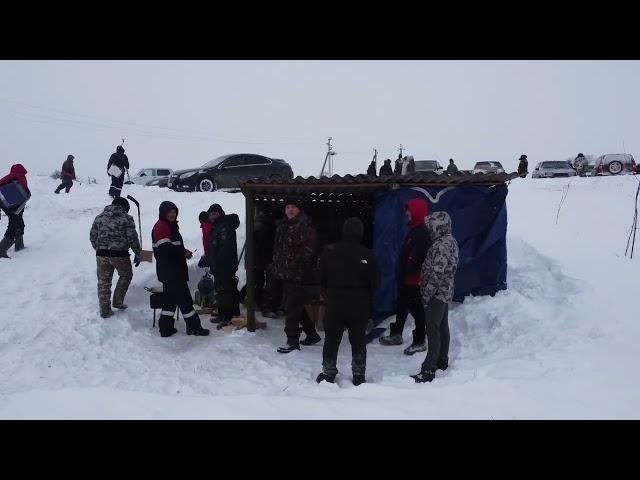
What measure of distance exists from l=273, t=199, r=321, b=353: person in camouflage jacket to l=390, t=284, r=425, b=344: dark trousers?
1200mm

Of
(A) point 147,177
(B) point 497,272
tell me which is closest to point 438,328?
(B) point 497,272

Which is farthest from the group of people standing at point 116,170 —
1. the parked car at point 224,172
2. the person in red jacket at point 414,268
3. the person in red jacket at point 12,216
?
the person in red jacket at point 414,268

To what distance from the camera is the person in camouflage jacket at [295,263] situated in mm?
6133

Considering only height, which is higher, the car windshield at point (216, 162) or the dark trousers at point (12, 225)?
the car windshield at point (216, 162)

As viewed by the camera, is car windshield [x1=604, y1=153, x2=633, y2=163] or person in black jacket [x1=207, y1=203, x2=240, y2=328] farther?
car windshield [x1=604, y1=153, x2=633, y2=163]

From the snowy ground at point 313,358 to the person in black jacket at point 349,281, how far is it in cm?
66

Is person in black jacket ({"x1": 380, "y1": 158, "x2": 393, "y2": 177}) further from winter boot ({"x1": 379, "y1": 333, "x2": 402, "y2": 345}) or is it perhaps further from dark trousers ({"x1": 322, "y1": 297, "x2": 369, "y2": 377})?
dark trousers ({"x1": 322, "y1": 297, "x2": 369, "y2": 377})

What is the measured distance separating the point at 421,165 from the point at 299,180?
15.8m

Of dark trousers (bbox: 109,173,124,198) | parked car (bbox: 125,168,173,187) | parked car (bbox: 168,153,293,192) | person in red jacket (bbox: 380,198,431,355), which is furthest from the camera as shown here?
parked car (bbox: 125,168,173,187)

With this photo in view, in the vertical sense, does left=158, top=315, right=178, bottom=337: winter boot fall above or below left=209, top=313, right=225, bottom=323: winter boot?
above

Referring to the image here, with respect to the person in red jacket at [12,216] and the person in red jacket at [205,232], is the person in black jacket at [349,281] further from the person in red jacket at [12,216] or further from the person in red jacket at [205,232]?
the person in red jacket at [12,216]

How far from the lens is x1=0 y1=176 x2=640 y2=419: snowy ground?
3652mm

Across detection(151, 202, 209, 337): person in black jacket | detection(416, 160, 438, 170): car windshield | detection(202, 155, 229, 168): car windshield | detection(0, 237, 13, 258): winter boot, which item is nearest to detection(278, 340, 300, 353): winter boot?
detection(151, 202, 209, 337): person in black jacket

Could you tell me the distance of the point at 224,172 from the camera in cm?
1585
